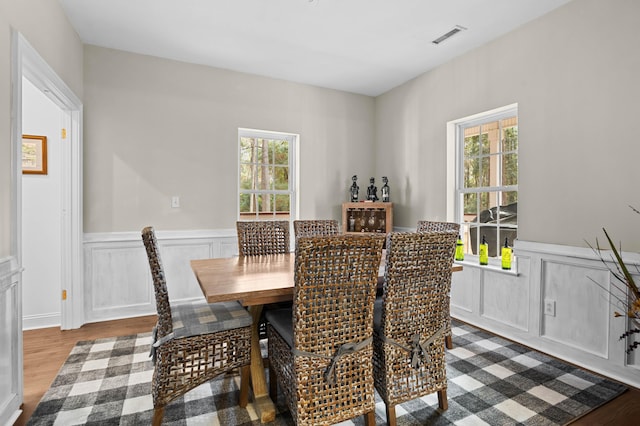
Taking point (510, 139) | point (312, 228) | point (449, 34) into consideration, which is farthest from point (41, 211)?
point (510, 139)

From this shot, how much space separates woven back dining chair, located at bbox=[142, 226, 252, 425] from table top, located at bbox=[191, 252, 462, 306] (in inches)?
8.8

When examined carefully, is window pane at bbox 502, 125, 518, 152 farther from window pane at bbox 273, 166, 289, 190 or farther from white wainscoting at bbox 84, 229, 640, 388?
window pane at bbox 273, 166, 289, 190

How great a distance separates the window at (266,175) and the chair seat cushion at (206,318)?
2.08 metres

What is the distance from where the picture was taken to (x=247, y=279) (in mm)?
1894

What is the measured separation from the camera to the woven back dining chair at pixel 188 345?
1694mm

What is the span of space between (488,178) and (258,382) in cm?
283

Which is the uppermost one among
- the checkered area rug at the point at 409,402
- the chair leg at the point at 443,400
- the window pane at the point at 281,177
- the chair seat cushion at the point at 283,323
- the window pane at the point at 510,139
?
the window pane at the point at 510,139

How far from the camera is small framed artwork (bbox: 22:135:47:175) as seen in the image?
10.6ft

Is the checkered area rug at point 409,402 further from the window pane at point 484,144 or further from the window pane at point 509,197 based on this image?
the window pane at point 484,144

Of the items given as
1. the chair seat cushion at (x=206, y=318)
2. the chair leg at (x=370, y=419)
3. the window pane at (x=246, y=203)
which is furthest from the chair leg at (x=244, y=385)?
the window pane at (x=246, y=203)

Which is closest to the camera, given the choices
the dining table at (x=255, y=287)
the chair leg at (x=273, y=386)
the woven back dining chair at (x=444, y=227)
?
the dining table at (x=255, y=287)

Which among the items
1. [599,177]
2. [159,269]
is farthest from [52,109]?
[599,177]

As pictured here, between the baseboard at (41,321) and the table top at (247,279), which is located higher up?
the table top at (247,279)

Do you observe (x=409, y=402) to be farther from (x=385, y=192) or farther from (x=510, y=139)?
(x=385, y=192)
